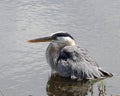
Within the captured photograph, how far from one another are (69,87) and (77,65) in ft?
1.54

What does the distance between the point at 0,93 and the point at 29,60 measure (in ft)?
3.68

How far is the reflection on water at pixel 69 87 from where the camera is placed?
624 cm

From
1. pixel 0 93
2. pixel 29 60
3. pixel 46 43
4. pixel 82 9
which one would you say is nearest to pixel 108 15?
pixel 82 9

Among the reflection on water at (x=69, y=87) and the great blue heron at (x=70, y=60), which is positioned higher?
the great blue heron at (x=70, y=60)

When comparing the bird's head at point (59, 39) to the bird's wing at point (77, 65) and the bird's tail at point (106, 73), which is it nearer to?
the bird's wing at point (77, 65)

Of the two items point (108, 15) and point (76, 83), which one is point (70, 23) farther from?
point (76, 83)

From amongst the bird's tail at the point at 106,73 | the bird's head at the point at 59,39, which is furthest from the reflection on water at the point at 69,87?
the bird's head at the point at 59,39

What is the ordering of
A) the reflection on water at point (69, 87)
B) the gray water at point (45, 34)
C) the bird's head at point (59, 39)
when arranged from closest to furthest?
1. the reflection on water at point (69, 87)
2. the gray water at point (45, 34)
3. the bird's head at point (59, 39)

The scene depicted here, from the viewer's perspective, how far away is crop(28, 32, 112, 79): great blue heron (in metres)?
6.73

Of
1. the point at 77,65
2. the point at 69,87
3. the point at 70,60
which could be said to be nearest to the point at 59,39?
the point at 70,60

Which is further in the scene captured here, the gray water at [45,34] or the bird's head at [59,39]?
the bird's head at [59,39]

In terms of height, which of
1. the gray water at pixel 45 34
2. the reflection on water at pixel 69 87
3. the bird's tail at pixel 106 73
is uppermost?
the gray water at pixel 45 34

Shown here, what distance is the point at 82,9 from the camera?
8938 millimetres

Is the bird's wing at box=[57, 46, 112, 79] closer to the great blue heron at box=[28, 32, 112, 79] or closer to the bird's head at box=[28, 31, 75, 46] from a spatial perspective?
the great blue heron at box=[28, 32, 112, 79]
